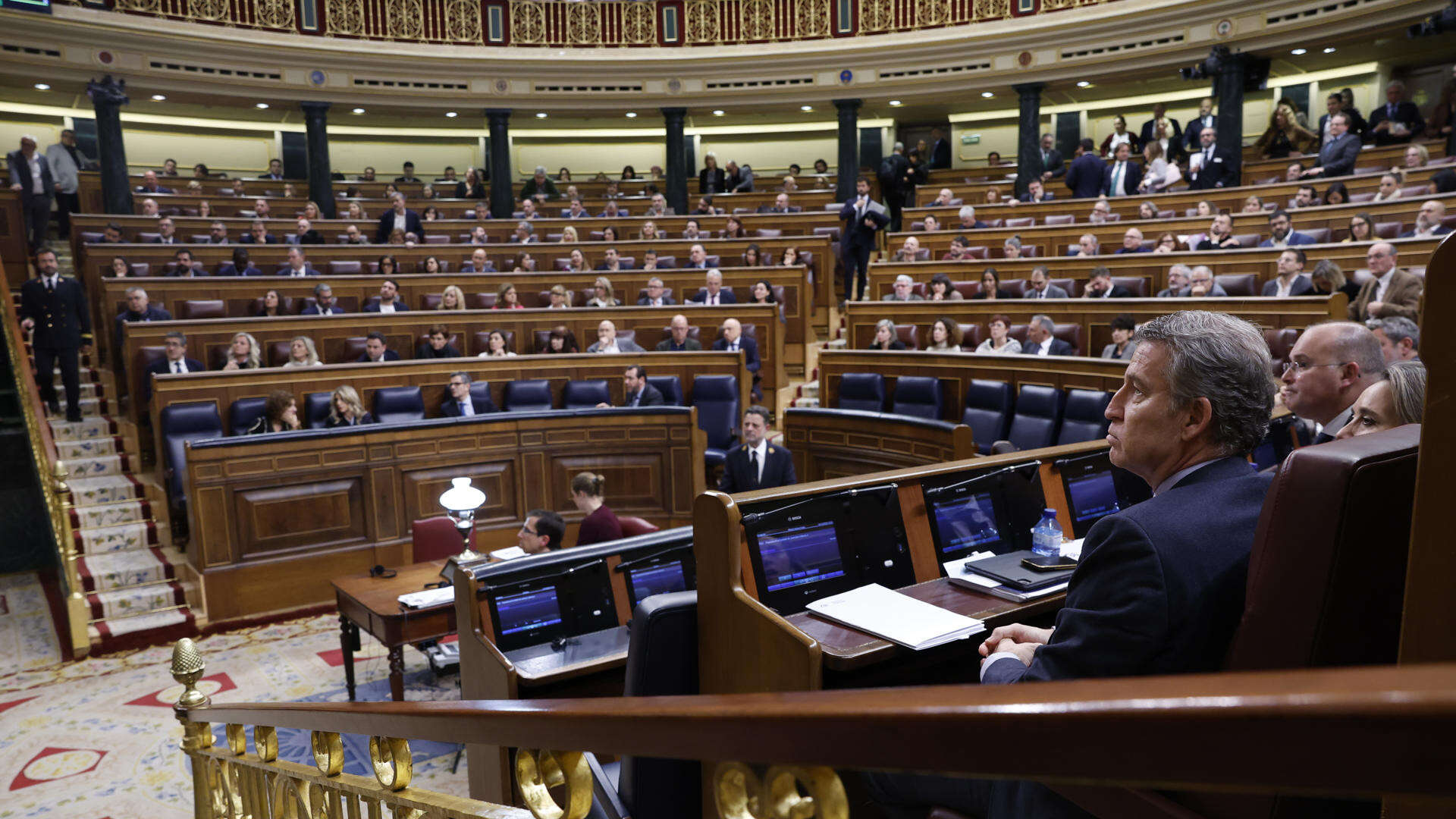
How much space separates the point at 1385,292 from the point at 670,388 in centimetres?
428

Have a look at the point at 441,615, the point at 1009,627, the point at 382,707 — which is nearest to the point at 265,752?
the point at 382,707

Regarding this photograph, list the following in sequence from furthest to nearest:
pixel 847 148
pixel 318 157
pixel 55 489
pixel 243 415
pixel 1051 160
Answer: pixel 847 148, pixel 318 157, pixel 1051 160, pixel 243 415, pixel 55 489

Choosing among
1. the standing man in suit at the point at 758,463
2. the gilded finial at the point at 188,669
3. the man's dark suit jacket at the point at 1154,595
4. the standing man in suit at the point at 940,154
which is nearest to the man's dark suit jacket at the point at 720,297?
the standing man in suit at the point at 758,463

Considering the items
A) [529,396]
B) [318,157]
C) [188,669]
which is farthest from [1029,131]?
[188,669]

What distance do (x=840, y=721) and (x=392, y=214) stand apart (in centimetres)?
1087

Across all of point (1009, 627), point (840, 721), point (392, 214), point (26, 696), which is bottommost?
point (26, 696)

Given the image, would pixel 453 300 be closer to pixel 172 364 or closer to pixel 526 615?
pixel 172 364

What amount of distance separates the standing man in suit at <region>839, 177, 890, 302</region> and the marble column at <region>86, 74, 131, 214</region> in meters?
8.30

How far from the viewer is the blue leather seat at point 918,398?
6.16m

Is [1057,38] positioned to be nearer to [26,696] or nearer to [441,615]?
[441,615]

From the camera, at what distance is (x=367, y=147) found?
1658 centimetres

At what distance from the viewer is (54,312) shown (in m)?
6.98

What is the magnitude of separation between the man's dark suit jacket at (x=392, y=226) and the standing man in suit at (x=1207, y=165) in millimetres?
8143

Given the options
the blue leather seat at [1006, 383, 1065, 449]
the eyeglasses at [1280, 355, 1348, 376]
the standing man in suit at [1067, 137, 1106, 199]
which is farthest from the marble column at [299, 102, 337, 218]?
the eyeglasses at [1280, 355, 1348, 376]
